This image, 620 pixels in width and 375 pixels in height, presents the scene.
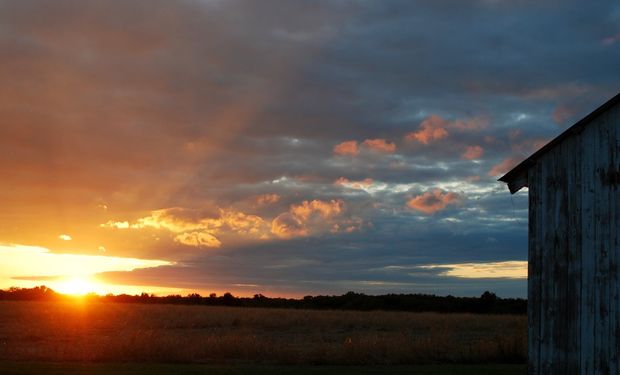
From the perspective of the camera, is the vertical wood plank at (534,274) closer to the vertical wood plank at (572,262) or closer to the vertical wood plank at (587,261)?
the vertical wood plank at (572,262)

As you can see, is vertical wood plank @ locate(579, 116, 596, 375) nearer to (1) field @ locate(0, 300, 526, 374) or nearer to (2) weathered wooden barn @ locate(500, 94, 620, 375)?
(2) weathered wooden barn @ locate(500, 94, 620, 375)

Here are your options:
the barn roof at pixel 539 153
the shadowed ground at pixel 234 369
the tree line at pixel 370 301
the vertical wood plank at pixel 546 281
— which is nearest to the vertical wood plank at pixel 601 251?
the barn roof at pixel 539 153

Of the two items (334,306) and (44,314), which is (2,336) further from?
(334,306)

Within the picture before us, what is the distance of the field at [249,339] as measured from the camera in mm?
29359

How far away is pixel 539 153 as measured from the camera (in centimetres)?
1544

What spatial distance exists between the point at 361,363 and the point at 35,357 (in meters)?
12.9

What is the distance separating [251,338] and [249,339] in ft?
4.26

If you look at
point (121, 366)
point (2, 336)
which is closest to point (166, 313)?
point (2, 336)

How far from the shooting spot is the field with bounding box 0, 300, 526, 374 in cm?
2936

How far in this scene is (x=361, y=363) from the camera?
28.9 meters

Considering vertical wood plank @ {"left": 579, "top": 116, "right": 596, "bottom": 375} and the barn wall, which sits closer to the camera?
the barn wall

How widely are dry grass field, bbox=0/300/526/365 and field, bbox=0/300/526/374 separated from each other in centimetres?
4

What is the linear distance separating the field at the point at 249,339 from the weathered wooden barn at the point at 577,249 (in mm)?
14300

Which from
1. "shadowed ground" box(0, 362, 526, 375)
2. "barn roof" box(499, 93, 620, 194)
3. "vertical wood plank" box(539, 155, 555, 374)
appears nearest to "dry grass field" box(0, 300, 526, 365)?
"shadowed ground" box(0, 362, 526, 375)
